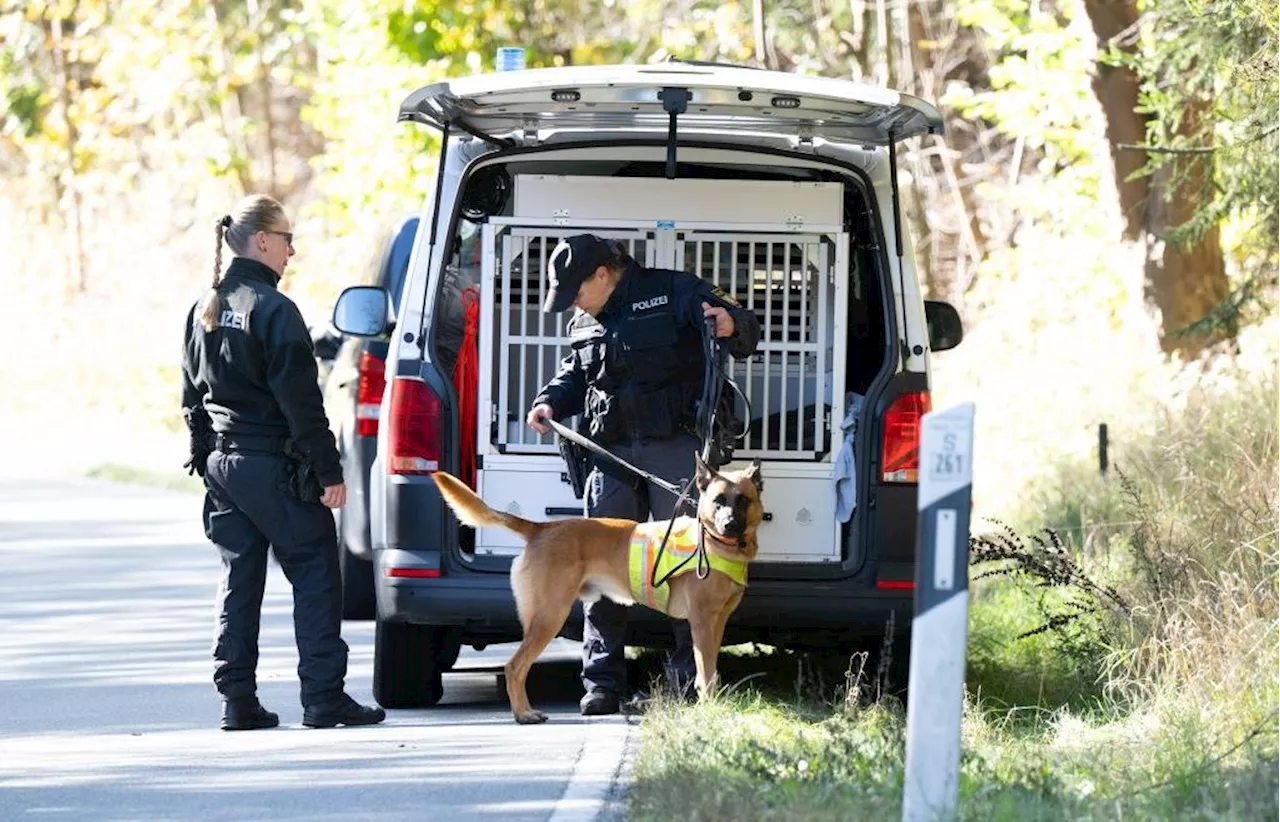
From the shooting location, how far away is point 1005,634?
1010cm

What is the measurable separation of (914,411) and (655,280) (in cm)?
100

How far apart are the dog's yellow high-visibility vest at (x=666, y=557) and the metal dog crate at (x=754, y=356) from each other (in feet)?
1.46

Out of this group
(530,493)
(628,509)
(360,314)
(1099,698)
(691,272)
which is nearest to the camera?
(628,509)

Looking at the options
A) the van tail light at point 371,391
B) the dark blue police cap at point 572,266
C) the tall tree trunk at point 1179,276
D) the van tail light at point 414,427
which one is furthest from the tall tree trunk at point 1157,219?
the van tail light at point 414,427

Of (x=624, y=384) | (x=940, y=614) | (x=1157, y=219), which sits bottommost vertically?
(x=940, y=614)

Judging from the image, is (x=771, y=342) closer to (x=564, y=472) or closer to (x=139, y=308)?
(x=564, y=472)

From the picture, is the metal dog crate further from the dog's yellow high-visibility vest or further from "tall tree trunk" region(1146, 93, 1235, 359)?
"tall tree trunk" region(1146, 93, 1235, 359)

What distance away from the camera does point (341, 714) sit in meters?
7.99

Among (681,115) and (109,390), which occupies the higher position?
(681,115)

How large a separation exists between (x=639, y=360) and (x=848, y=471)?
825 mm

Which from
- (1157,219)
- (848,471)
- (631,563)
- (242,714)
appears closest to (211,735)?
(242,714)

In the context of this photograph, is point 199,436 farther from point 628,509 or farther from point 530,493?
point 628,509

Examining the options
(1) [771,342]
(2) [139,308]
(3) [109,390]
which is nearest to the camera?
(1) [771,342]

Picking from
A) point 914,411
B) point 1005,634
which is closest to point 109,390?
point 1005,634
